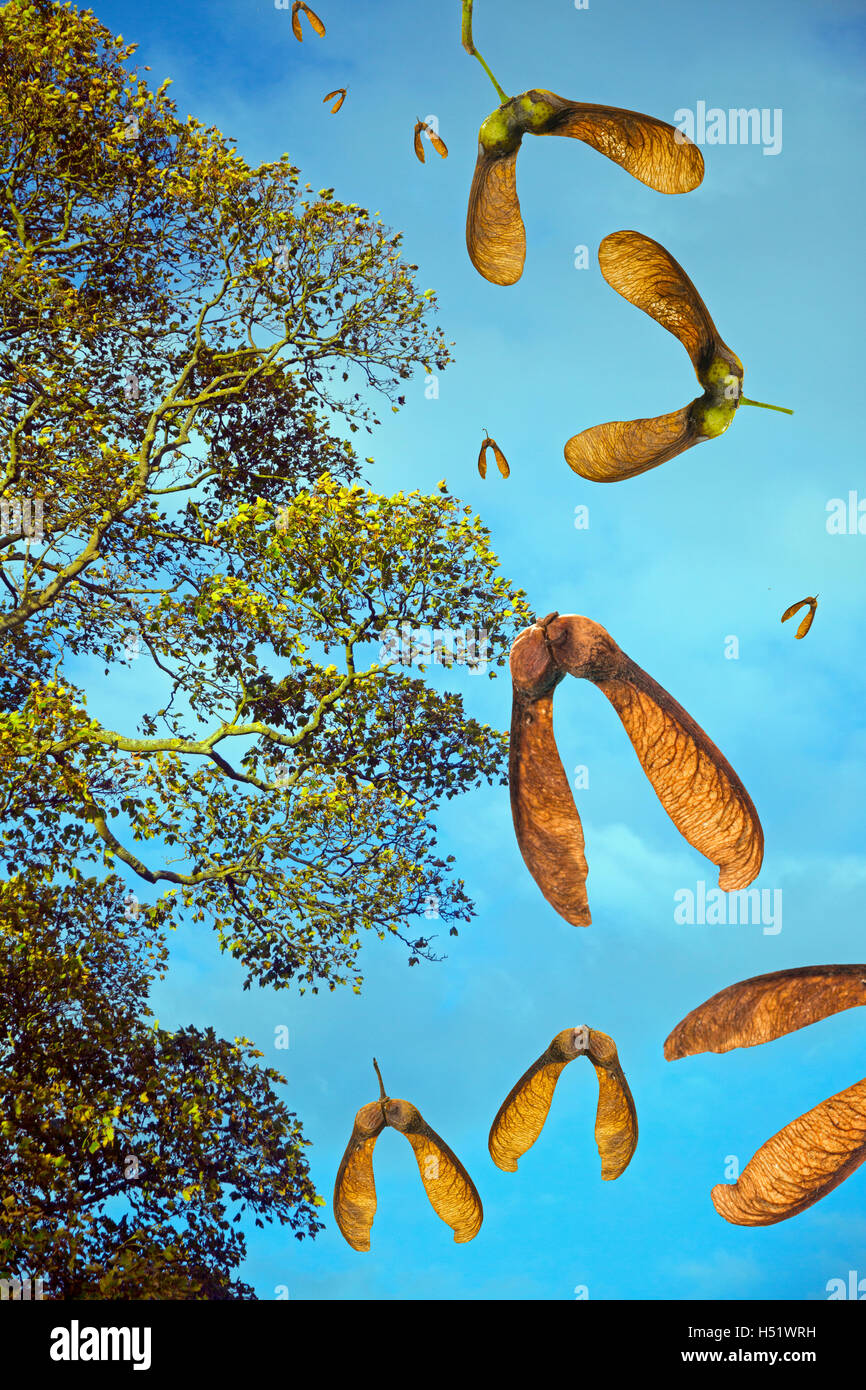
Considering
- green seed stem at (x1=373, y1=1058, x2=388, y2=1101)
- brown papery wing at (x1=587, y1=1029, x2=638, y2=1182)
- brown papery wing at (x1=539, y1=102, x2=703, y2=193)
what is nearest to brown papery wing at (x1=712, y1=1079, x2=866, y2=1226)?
brown papery wing at (x1=587, y1=1029, x2=638, y2=1182)

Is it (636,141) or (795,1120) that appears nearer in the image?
(795,1120)

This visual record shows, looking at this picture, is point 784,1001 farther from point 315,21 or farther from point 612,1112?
point 315,21

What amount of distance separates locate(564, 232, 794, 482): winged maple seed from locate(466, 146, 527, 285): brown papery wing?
511mm

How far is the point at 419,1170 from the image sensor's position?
147 inches

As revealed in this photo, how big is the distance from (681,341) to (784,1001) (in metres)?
2.74

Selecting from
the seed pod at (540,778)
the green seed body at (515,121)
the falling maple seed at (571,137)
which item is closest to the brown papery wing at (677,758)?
the seed pod at (540,778)

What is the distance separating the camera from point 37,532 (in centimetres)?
501

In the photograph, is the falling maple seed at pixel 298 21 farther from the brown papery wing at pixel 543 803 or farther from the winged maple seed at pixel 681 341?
the brown papery wing at pixel 543 803

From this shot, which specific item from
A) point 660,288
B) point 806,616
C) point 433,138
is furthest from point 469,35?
point 806,616

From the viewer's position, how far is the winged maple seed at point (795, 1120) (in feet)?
10.3

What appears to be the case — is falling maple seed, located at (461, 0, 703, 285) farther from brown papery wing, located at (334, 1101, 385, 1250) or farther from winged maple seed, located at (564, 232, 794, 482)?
brown papery wing, located at (334, 1101, 385, 1250)

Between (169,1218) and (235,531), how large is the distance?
341 centimetres

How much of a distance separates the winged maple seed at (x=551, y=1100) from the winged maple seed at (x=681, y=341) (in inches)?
101
